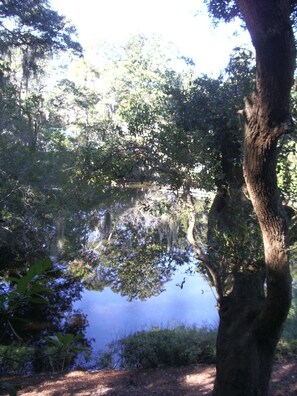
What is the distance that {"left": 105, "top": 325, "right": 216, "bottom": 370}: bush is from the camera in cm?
734

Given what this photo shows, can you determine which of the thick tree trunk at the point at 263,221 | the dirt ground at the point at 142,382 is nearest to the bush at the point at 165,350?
the dirt ground at the point at 142,382

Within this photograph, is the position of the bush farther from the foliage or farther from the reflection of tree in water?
the foliage

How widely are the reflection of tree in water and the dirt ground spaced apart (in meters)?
1.67

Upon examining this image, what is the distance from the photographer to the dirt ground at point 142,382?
6.00m

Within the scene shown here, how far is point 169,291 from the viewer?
513 inches

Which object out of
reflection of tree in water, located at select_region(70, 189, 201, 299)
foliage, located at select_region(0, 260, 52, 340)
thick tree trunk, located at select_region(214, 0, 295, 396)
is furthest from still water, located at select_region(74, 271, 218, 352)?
foliage, located at select_region(0, 260, 52, 340)

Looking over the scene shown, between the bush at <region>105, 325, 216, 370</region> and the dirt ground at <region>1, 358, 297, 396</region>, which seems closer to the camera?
the dirt ground at <region>1, 358, 297, 396</region>

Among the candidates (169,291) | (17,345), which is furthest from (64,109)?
(17,345)

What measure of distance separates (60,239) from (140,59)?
581 inches

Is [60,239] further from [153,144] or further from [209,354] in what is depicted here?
[153,144]

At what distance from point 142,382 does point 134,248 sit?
250 centimetres

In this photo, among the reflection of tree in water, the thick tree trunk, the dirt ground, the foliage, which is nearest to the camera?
the foliage

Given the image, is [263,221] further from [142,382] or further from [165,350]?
[165,350]

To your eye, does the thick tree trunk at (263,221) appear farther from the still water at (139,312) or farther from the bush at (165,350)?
the still water at (139,312)
